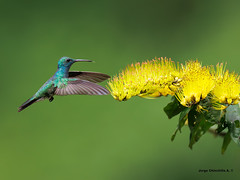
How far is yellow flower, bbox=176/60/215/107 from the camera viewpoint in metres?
2.53

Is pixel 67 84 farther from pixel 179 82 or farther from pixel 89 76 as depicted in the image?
pixel 179 82

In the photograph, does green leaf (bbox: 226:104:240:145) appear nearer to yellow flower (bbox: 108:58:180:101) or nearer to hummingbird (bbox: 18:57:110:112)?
yellow flower (bbox: 108:58:180:101)

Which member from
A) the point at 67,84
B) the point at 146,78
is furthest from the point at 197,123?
the point at 67,84

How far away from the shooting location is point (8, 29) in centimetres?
643

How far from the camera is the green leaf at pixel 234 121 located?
2.57m

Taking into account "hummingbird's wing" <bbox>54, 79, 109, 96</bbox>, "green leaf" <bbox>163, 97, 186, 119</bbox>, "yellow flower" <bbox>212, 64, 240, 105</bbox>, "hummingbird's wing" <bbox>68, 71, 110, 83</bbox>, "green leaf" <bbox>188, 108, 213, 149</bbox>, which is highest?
"hummingbird's wing" <bbox>68, 71, 110, 83</bbox>

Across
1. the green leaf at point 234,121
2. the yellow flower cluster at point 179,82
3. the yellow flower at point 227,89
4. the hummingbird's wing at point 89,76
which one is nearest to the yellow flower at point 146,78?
the yellow flower cluster at point 179,82

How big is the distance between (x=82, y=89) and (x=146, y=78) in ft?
1.34

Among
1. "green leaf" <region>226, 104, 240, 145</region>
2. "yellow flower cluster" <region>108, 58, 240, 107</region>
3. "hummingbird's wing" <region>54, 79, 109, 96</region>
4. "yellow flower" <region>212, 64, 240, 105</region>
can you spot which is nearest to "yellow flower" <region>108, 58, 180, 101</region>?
"yellow flower cluster" <region>108, 58, 240, 107</region>

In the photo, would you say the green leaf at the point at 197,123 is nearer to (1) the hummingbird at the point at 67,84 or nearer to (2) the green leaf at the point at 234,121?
(2) the green leaf at the point at 234,121

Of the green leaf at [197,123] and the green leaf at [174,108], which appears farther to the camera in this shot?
the green leaf at [174,108]

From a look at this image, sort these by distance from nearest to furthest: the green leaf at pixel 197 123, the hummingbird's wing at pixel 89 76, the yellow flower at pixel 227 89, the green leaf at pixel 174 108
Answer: the yellow flower at pixel 227 89 < the green leaf at pixel 197 123 < the green leaf at pixel 174 108 < the hummingbird's wing at pixel 89 76

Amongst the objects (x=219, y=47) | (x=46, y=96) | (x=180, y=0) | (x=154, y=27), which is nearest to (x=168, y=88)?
(x=46, y=96)

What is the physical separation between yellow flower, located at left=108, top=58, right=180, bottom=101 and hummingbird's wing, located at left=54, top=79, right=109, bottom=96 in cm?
14
